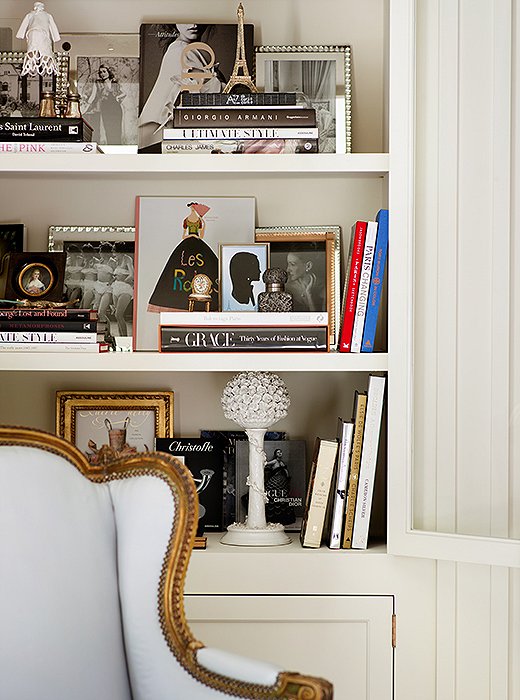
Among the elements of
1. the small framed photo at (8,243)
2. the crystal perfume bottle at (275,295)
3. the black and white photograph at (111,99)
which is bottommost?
the crystal perfume bottle at (275,295)

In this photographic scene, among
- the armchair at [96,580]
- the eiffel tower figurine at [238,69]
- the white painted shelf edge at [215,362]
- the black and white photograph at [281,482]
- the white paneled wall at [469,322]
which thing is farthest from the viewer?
the black and white photograph at [281,482]

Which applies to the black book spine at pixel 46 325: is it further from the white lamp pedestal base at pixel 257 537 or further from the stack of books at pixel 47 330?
the white lamp pedestal base at pixel 257 537

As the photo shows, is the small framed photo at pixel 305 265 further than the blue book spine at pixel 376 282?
Yes

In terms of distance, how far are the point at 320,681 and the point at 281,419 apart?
107 cm

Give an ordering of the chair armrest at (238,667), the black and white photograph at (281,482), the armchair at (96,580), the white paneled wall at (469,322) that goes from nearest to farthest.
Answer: the chair armrest at (238,667) → the armchair at (96,580) → the white paneled wall at (469,322) → the black and white photograph at (281,482)

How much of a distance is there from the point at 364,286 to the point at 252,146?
17.0 inches

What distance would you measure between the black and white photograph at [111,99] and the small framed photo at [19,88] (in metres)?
0.07

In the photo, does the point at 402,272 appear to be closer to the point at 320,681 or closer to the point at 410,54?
the point at 410,54

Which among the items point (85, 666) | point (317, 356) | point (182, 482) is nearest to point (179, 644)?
point (85, 666)

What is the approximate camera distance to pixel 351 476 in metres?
2.12

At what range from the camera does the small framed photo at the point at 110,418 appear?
7.80 feet

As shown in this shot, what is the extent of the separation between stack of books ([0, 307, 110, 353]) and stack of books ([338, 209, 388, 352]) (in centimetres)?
61

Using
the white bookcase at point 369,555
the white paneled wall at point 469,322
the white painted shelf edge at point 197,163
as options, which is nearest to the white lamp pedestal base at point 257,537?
the white bookcase at point 369,555

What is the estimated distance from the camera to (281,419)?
2375 millimetres
